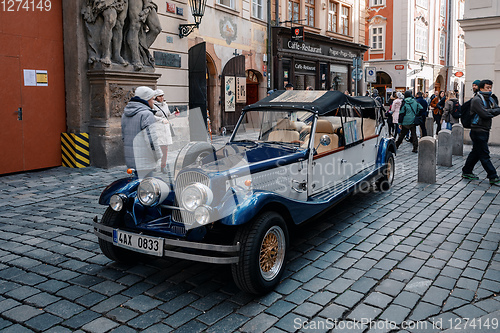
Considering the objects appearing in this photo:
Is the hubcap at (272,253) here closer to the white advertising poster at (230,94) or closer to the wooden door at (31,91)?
the wooden door at (31,91)

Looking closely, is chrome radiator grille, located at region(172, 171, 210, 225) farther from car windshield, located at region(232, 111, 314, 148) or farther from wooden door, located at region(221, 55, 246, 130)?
wooden door, located at region(221, 55, 246, 130)

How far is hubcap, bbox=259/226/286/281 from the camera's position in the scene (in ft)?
13.1

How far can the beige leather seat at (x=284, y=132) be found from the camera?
567cm

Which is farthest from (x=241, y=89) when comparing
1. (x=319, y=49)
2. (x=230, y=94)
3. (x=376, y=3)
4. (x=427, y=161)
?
(x=376, y=3)

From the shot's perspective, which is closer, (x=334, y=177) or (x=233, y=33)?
(x=334, y=177)

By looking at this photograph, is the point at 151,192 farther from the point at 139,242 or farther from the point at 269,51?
the point at 269,51

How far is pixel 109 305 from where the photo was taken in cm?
372

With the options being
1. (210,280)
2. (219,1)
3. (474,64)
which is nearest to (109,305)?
(210,280)

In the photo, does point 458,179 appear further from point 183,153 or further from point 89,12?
point 89,12

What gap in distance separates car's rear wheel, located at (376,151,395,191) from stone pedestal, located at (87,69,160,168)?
236 inches

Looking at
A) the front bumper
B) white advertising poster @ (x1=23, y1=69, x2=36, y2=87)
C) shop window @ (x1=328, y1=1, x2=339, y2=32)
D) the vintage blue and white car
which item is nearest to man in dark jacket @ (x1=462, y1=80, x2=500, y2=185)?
the vintage blue and white car

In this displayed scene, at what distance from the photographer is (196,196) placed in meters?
3.90

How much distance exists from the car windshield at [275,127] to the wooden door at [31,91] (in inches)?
233

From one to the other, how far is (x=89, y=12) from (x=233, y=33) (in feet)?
31.5
